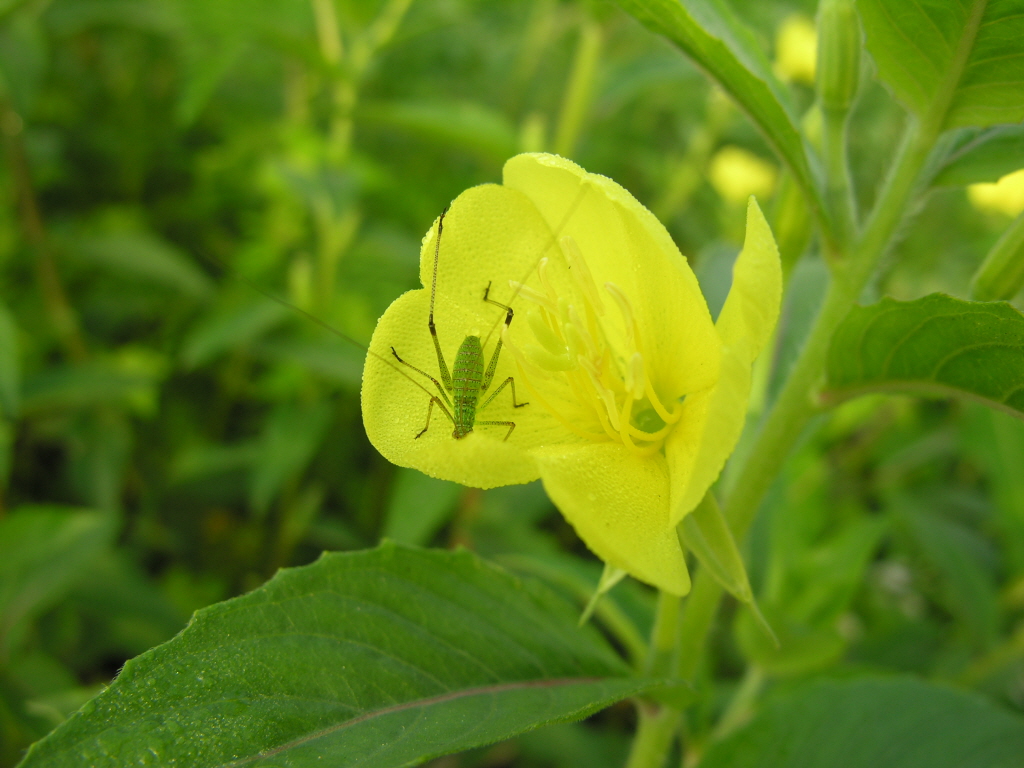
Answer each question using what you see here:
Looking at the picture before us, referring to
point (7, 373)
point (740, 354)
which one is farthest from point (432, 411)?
point (7, 373)

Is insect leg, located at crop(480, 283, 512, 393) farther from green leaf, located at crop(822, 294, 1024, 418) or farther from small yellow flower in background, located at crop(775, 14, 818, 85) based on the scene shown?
small yellow flower in background, located at crop(775, 14, 818, 85)

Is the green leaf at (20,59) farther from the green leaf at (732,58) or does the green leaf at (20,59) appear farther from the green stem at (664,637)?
the green stem at (664,637)

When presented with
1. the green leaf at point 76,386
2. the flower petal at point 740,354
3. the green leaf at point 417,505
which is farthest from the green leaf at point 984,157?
the green leaf at point 76,386

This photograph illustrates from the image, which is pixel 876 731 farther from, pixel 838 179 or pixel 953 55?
pixel 953 55

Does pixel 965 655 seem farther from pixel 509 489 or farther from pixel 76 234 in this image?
pixel 76 234

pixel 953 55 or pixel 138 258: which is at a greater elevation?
pixel 953 55
